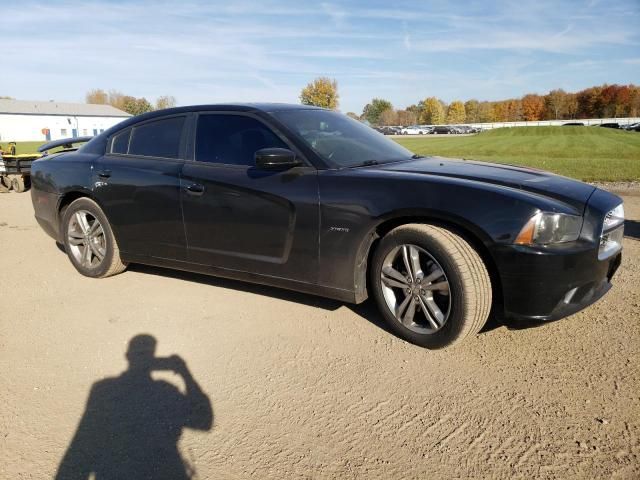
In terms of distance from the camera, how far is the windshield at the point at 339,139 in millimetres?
3814

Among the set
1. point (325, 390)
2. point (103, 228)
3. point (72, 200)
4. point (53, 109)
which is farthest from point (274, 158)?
point (53, 109)

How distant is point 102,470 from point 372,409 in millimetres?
1317

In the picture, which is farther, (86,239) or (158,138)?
(86,239)

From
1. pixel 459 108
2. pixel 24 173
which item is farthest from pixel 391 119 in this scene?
pixel 24 173

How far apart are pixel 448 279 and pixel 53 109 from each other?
9970 cm

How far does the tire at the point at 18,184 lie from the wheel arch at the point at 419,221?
12288mm

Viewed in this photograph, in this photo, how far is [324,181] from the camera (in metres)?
3.50

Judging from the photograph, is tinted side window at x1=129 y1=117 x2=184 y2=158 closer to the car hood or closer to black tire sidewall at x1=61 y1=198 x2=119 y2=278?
black tire sidewall at x1=61 y1=198 x2=119 y2=278

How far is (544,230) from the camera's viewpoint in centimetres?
282

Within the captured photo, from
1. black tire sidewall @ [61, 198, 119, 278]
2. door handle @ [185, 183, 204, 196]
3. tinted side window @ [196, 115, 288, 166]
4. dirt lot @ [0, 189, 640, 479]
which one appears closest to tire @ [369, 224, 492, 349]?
dirt lot @ [0, 189, 640, 479]

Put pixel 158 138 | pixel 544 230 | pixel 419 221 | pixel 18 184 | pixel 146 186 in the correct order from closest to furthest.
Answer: pixel 544 230, pixel 419 221, pixel 146 186, pixel 158 138, pixel 18 184

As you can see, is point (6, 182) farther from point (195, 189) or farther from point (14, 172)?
point (195, 189)

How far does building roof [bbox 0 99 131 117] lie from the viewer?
3162 inches

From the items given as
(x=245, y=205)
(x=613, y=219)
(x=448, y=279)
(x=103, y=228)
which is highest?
(x=245, y=205)
